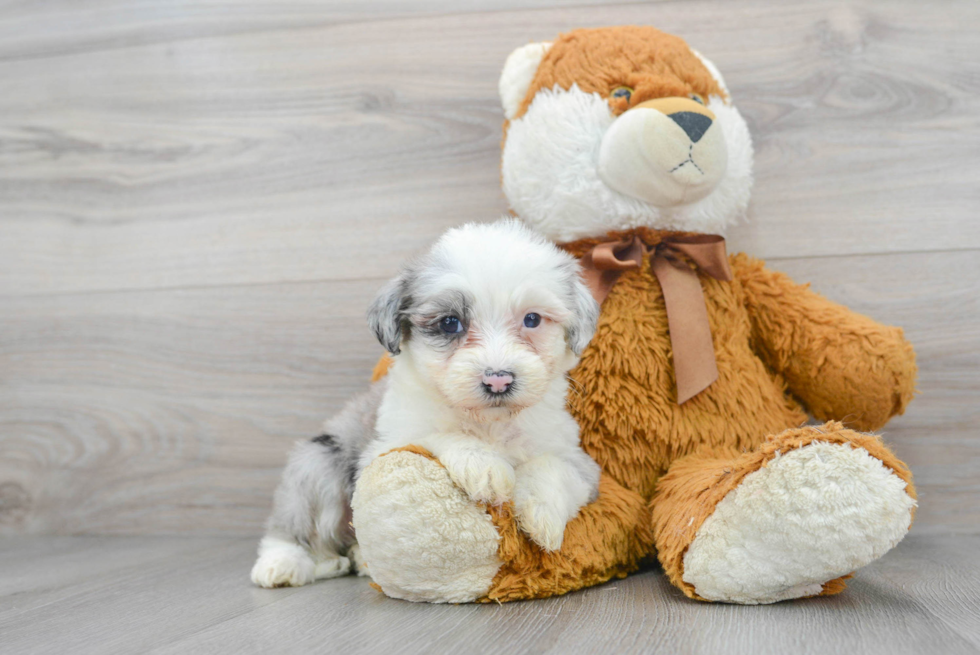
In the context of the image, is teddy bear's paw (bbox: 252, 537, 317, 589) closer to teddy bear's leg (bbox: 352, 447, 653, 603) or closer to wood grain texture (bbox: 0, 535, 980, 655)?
wood grain texture (bbox: 0, 535, 980, 655)

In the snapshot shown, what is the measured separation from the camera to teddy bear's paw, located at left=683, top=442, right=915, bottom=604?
3.67 ft

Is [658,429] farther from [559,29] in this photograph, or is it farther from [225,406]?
[225,406]

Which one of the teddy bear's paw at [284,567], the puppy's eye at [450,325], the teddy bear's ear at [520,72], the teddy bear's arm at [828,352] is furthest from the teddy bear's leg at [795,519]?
the teddy bear's ear at [520,72]

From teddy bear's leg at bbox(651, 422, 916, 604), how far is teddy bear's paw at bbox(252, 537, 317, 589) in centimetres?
75

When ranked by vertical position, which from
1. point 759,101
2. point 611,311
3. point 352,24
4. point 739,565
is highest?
point 352,24

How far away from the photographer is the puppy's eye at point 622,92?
1539 mm

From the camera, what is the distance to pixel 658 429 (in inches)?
59.2

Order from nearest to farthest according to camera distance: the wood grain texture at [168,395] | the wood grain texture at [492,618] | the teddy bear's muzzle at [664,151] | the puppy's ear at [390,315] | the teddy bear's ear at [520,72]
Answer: the wood grain texture at [492,618] < the puppy's ear at [390,315] < the teddy bear's muzzle at [664,151] < the teddy bear's ear at [520,72] < the wood grain texture at [168,395]

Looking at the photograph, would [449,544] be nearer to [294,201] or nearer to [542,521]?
[542,521]

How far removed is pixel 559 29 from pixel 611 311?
848 mm

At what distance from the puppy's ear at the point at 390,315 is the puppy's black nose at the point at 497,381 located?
0.67ft

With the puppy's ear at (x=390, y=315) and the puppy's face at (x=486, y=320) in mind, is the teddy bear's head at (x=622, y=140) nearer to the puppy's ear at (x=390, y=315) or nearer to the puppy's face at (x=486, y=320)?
the puppy's face at (x=486, y=320)

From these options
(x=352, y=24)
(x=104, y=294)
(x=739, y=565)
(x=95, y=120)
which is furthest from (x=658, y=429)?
(x=95, y=120)

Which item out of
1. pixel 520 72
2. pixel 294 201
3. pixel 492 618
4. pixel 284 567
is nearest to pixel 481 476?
pixel 492 618
